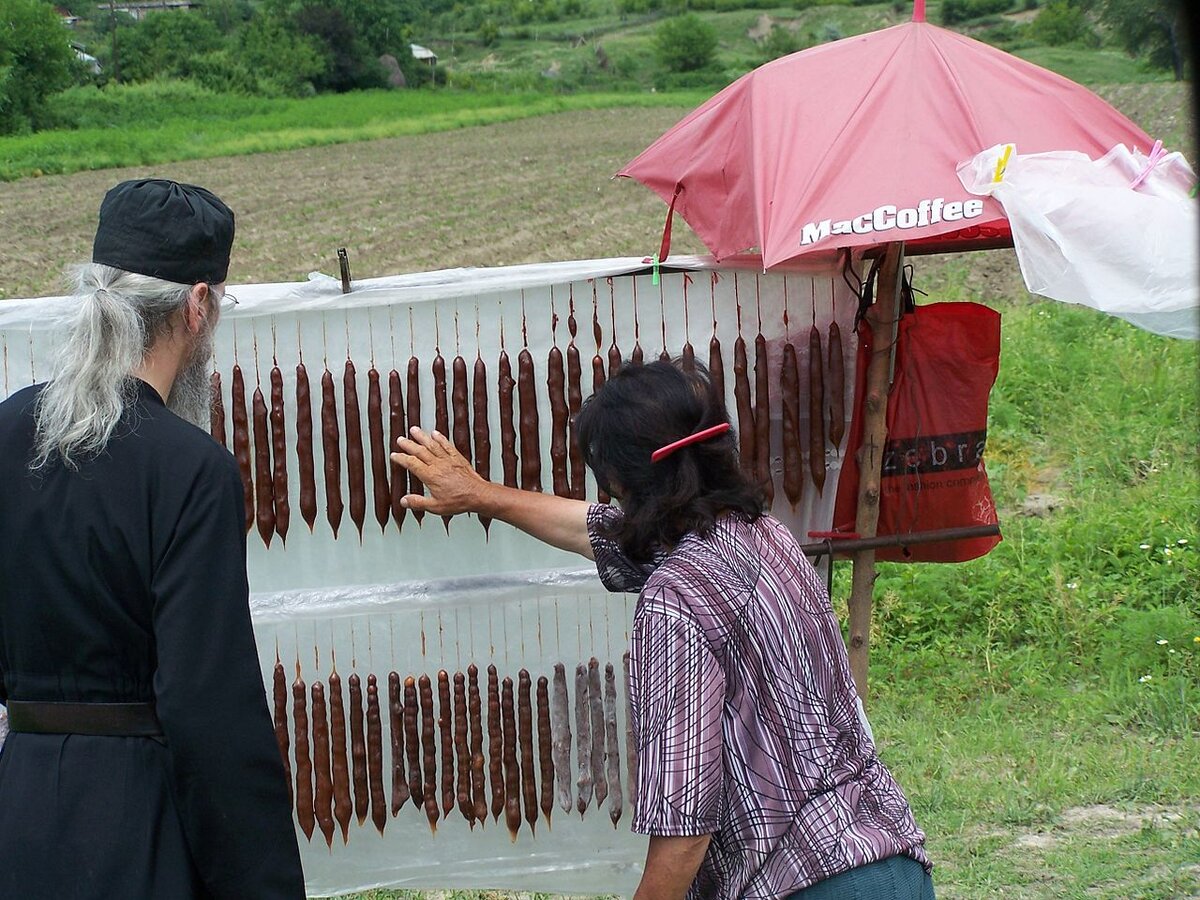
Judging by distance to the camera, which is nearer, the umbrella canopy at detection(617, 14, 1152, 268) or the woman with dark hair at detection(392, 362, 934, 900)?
the woman with dark hair at detection(392, 362, 934, 900)

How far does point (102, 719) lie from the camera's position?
228 centimetres

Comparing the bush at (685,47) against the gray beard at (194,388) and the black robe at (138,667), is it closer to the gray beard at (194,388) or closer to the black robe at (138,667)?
the gray beard at (194,388)

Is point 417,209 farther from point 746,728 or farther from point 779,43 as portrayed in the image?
point 779,43

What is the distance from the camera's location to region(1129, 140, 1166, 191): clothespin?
3.15 metres

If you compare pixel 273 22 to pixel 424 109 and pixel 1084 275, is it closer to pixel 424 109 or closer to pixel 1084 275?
pixel 424 109

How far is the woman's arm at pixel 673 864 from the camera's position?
7.54 feet

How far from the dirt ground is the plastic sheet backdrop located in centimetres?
1034

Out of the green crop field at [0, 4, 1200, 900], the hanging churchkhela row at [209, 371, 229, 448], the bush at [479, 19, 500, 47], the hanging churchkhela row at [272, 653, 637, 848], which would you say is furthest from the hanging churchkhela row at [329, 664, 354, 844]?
the bush at [479, 19, 500, 47]

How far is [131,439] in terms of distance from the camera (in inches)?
89.1

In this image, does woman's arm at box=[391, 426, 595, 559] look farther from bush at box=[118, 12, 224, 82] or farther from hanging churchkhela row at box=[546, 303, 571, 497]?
bush at box=[118, 12, 224, 82]

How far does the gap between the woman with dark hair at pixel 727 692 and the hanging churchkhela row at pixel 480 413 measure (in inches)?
45.4

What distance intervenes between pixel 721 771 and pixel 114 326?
52.4 inches

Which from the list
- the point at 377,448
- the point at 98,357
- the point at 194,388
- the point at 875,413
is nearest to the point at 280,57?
the point at 377,448

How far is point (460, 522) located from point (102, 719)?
156 cm
